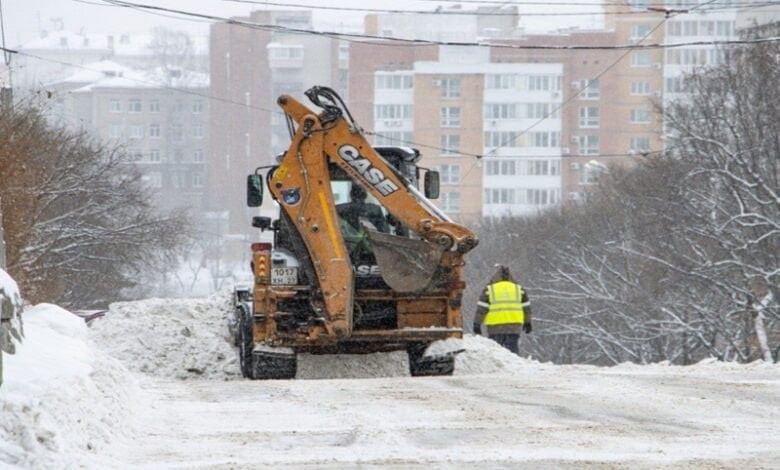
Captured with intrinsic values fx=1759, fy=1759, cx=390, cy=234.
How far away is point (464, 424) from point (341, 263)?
6904 mm

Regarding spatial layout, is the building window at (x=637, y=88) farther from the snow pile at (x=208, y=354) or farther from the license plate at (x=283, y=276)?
the license plate at (x=283, y=276)

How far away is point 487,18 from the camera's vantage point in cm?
15000

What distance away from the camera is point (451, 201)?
128750mm

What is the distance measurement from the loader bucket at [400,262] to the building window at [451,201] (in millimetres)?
108413

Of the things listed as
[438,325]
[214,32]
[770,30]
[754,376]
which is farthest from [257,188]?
[214,32]

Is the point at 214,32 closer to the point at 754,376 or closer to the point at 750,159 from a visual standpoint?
the point at 750,159

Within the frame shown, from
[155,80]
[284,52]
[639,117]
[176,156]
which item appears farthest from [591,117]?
[155,80]

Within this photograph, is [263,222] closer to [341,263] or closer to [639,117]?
[341,263]

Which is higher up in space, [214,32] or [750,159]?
[214,32]

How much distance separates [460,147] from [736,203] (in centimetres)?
8135

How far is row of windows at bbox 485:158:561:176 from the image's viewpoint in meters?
127

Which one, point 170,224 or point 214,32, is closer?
point 170,224

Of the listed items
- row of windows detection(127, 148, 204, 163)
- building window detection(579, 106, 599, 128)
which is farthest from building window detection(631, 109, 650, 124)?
row of windows detection(127, 148, 204, 163)

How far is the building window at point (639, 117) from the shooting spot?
132 metres
